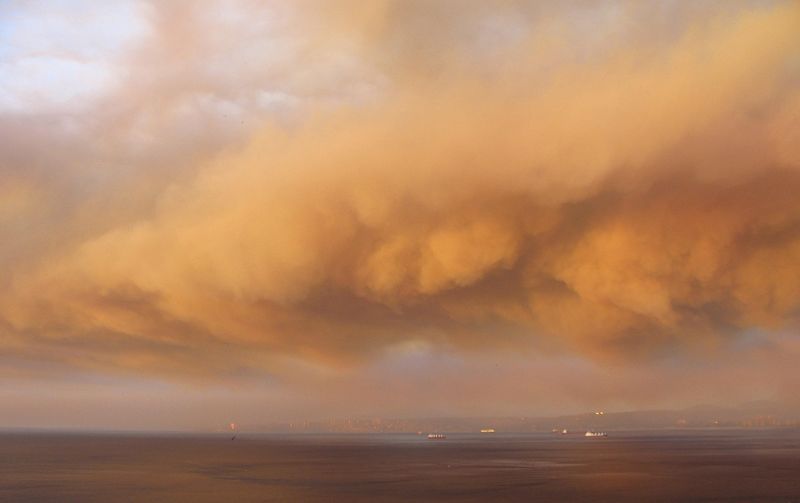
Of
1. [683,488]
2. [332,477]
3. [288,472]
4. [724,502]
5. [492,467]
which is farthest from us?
[492,467]

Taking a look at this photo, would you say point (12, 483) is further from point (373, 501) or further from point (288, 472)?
point (373, 501)

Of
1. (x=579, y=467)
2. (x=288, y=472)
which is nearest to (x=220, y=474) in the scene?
(x=288, y=472)

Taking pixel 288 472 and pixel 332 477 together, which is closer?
pixel 332 477

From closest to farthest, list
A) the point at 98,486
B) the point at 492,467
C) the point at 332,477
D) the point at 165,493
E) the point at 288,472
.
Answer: the point at 165,493 < the point at 98,486 < the point at 332,477 < the point at 288,472 < the point at 492,467

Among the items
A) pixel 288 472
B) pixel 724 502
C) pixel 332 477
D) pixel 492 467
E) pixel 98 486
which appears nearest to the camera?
pixel 724 502

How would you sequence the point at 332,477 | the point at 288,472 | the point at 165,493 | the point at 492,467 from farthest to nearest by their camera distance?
the point at 492,467, the point at 288,472, the point at 332,477, the point at 165,493

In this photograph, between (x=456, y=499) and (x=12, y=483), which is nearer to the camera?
(x=456, y=499)

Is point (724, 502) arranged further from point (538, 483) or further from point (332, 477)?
→ point (332, 477)

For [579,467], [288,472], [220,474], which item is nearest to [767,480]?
[579,467]
